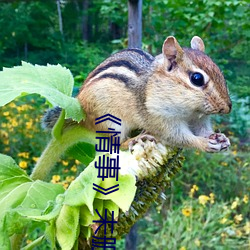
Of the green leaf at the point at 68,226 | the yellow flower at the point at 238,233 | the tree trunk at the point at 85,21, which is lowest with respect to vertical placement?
the green leaf at the point at 68,226

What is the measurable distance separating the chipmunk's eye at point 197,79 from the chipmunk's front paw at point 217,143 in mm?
73

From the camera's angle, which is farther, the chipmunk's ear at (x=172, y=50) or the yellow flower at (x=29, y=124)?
the yellow flower at (x=29, y=124)

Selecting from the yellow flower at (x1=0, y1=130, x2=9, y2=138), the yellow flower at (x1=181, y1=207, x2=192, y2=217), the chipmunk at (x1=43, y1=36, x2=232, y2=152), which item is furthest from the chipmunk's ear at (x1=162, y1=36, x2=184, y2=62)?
the yellow flower at (x1=0, y1=130, x2=9, y2=138)

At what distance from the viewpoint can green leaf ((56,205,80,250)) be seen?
0.45 m

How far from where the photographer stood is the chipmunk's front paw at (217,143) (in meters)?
0.55

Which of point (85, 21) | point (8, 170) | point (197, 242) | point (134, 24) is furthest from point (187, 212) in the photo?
point (85, 21)

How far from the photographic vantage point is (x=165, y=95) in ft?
2.24

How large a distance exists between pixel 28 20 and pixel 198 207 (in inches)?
69.4

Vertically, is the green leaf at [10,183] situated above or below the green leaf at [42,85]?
below

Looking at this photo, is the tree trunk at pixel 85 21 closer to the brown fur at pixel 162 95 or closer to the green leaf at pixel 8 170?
the brown fur at pixel 162 95

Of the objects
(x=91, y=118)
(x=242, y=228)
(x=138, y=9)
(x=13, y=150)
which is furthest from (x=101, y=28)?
(x=91, y=118)

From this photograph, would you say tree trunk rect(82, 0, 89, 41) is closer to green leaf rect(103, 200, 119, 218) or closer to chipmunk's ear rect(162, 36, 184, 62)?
chipmunk's ear rect(162, 36, 184, 62)

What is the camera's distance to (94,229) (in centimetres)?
46

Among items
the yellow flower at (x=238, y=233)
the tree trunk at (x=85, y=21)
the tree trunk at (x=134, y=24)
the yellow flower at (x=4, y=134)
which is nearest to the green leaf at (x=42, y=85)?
the tree trunk at (x=134, y=24)
